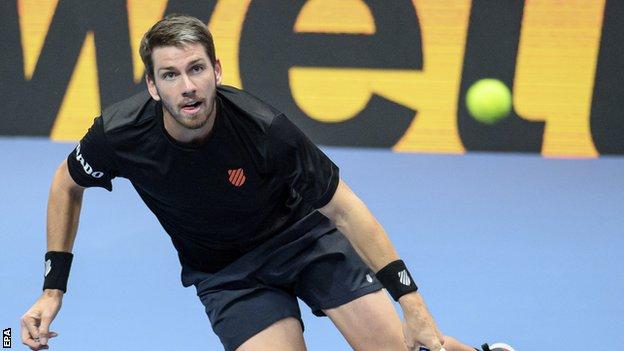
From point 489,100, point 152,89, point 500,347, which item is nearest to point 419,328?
point 152,89

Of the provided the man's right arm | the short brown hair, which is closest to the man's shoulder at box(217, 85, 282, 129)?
the short brown hair

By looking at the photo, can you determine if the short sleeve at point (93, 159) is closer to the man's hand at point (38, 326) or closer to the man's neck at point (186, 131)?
the man's neck at point (186, 131)

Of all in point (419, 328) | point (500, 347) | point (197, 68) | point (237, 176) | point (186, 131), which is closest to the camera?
point (419, 328)

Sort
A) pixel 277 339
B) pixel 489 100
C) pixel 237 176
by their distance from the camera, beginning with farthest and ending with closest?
pixel 489 100
pixel 277 339
pixel 237 176

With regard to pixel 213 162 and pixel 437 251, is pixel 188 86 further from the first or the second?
pixel 437 251

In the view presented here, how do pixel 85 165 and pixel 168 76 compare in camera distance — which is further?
pixel 85 165

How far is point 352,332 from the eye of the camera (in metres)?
4.19

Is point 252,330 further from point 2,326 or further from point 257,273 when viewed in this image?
point 2,326

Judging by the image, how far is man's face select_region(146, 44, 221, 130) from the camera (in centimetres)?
371

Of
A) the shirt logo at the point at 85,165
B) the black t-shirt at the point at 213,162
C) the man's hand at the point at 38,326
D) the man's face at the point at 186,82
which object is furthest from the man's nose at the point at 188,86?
the man's hand at the point at 38,326

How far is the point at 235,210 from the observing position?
13.3 ft

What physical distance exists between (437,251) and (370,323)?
220 cm

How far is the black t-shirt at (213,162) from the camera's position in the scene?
3.85 meters

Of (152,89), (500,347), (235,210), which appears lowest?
(500,347)
